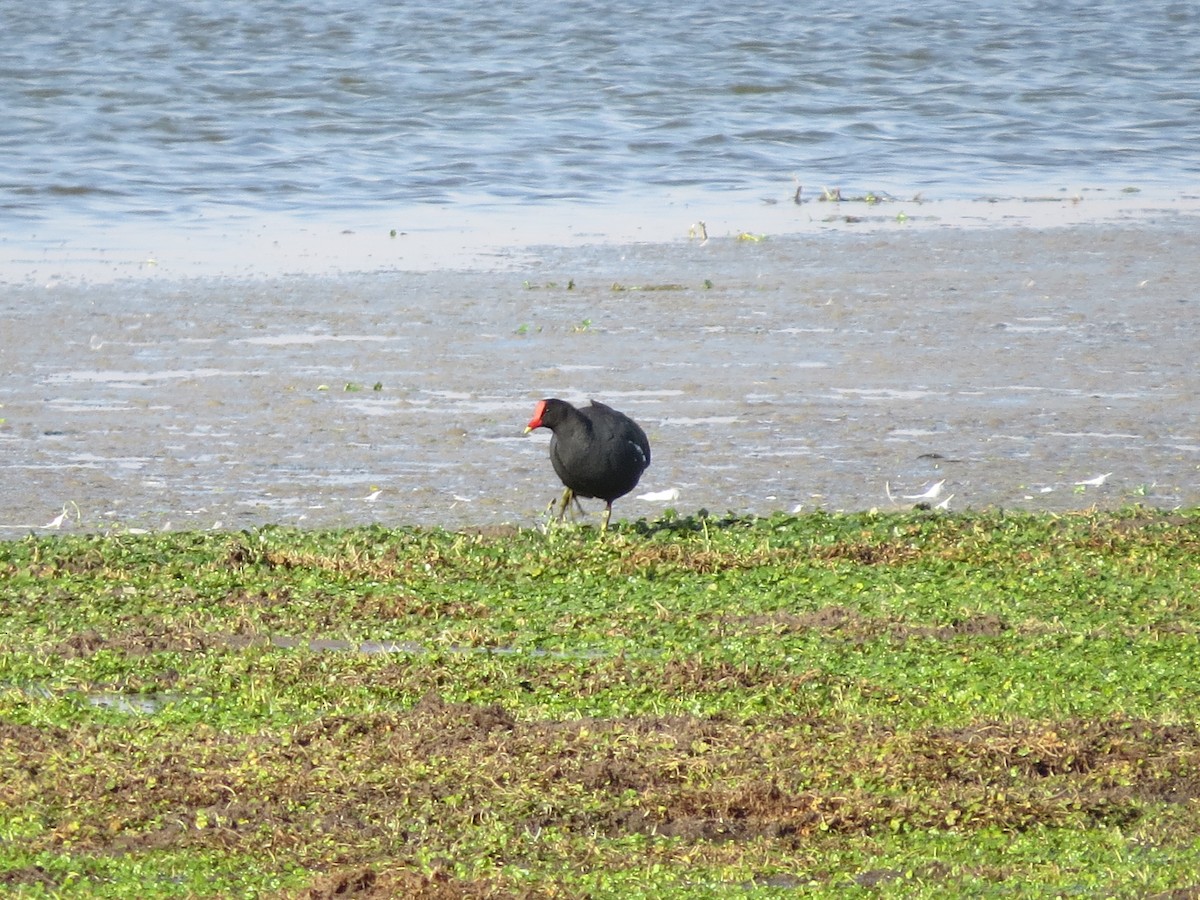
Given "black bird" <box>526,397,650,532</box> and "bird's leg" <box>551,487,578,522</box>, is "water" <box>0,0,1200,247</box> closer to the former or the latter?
"bird's leg" <box>551,487,578,522</box>

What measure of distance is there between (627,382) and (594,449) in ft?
11.7

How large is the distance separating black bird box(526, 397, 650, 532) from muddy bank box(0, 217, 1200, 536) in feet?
1.82

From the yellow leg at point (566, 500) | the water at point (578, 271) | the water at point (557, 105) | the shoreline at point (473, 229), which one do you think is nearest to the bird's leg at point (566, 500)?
the yellow leg at point (566, 500)

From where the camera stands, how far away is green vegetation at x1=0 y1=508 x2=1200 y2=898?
556 centimetres

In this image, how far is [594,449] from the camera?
9.95m

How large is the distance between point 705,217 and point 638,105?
915 cm

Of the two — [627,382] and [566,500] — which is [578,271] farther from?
[566,500]

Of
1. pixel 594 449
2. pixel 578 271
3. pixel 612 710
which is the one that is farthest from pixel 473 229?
pixel 612 710

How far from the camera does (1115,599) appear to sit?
8.39 meters

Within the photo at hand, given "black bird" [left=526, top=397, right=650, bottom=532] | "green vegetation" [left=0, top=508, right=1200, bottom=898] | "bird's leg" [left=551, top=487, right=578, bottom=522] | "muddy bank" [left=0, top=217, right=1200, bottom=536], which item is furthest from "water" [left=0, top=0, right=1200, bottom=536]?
"green vegetation" [left=0, top=508, right=1200, bottom=898]

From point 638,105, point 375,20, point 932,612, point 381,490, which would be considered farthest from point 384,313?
point 375,20

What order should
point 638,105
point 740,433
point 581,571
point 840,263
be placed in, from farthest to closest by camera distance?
point 638,105 → point 840,263 → point 740,433 → point 581,571

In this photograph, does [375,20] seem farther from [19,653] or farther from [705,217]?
[19,653]

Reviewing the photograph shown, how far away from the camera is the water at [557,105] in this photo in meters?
23.3
